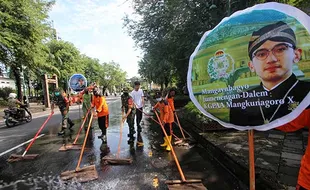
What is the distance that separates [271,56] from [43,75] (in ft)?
85.8

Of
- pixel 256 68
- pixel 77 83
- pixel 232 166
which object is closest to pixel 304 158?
pixel 256 68

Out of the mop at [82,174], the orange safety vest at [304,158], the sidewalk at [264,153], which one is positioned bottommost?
the mop at [82,174]

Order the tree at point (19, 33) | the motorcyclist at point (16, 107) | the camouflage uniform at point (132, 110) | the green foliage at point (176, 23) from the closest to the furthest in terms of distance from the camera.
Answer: the camouflage uniform at point (132, 110), the green foliage at point (176, 23), the motorcyclist at point (16, 107), the tree at point (19, 33)

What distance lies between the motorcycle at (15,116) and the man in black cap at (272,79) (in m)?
12.8

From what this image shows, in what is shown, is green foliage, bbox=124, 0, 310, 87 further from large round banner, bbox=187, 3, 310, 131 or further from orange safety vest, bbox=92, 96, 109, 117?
large round banner, bbox=187, 3, 310, 131

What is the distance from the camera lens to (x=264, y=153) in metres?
4.80

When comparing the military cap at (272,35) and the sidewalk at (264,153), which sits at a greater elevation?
the military cap at (272,35)

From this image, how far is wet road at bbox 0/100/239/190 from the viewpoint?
4.02 metres

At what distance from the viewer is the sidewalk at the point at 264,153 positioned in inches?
141

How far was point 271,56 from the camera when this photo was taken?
191 centimetres

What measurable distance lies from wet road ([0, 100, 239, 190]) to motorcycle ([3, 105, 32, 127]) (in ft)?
19.3

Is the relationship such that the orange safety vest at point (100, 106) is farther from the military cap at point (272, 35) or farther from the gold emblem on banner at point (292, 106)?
the gold emblem on banner at point (292, 106)

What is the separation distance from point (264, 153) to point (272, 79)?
3463mm

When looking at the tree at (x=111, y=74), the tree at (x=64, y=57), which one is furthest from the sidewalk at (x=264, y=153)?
the tree at (x=111, y=74)
